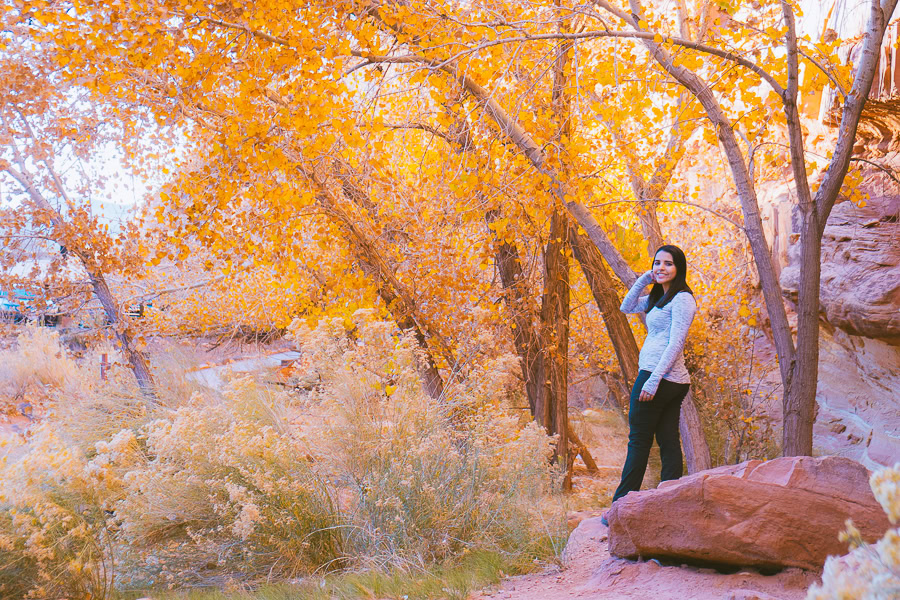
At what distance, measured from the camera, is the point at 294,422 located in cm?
510

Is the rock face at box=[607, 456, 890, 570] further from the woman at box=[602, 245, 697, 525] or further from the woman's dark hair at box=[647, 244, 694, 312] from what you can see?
the woman's dark hair at box=[647, 244, 694, 312]

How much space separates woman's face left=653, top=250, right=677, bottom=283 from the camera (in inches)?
163

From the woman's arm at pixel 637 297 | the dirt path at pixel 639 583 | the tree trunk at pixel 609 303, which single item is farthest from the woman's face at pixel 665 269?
the tree trunk at pixel 609 303

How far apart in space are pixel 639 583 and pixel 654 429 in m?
1.16

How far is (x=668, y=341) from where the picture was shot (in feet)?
13.2

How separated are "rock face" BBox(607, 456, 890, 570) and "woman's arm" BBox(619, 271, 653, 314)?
1504mm

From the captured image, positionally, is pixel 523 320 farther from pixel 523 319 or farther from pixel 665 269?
pixel 665 269

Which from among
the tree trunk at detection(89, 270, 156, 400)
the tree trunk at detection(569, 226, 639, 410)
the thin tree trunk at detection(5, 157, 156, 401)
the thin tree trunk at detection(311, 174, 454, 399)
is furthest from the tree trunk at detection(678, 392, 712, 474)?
the tree trunk at detection(89, 270, 156, 400)

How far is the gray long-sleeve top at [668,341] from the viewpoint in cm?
392

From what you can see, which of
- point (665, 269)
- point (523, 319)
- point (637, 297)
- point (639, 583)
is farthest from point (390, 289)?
point (639, 583)

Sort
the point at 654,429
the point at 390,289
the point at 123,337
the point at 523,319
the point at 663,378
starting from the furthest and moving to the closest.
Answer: the point at 123,337, the point at 523,319, the point at 390,289, the point at 654,429, the point at 663,378

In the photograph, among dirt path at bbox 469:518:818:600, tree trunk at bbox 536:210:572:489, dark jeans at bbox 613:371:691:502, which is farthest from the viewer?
tree trunk at bbox 536:210:572:489

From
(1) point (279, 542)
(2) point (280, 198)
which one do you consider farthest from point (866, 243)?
(1) point (279, 542)

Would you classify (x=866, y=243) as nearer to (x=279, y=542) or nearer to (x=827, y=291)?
(x=827, y=291)
